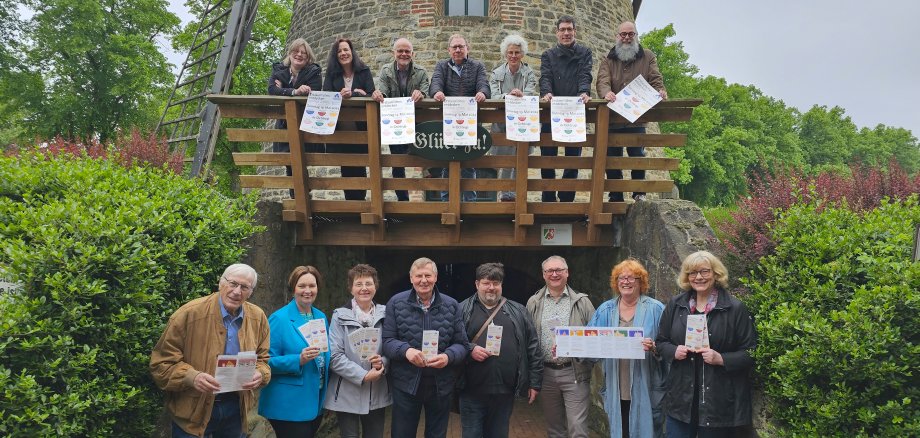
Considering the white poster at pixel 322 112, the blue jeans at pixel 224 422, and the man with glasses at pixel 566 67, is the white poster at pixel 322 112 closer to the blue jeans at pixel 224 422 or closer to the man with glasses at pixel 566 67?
the man with glasses at pixel 566 67

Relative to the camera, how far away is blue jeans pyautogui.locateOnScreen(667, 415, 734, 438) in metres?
3.79

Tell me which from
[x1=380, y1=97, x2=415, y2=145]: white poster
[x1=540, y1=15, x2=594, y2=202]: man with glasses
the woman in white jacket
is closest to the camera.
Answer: the woman in white jacket

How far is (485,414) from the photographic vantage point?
434 centimetres

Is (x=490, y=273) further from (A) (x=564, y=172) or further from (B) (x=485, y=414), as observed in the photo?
(A) (x=564, y=172)

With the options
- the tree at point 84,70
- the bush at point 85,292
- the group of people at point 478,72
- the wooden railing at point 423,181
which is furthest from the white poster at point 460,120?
the tree at point 84,70

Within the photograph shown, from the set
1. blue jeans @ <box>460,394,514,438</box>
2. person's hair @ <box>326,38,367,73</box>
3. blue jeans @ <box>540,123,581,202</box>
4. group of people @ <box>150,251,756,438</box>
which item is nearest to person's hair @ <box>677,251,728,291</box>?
group of people @ <box>150,251,756,438</box>

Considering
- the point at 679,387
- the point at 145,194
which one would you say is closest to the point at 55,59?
the point at 145,194

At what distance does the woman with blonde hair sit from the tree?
61.6ft

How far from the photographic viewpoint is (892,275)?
3.79m

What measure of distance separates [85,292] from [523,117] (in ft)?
12.7

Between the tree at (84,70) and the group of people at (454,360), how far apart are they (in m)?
17.8

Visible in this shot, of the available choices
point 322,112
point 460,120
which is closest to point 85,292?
point 322,112

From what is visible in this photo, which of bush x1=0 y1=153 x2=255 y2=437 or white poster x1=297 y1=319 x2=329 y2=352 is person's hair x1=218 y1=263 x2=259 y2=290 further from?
bush x1=0 y1=153 x2=255 y2=437

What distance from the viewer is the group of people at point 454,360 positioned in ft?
11.8
